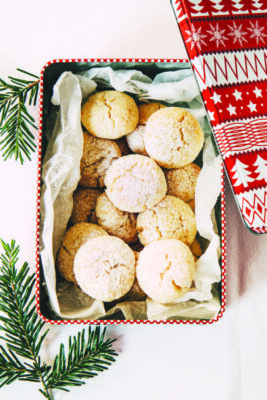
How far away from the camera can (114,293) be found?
688mm

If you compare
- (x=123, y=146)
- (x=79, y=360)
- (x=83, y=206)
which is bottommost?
(x=79, y=360)

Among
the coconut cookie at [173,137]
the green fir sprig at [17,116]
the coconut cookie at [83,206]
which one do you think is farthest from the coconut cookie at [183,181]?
the green fir sprig at [17,116]

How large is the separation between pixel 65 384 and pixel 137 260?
0.82 ft

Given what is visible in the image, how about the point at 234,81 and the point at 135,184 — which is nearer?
the point at 234,81

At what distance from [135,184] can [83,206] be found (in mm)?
108

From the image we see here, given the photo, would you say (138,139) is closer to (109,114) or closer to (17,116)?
(109,114)

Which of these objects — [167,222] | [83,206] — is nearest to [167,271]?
[167,222]

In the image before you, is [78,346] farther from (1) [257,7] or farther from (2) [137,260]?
(1) [257,7]

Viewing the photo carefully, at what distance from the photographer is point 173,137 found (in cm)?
70

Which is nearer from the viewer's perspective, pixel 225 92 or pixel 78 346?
pixel 225 92

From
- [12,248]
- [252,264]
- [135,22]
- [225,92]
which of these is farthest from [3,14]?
[252,264]

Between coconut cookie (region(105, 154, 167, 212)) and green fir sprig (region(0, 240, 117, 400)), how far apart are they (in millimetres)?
197

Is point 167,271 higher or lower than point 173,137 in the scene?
lower

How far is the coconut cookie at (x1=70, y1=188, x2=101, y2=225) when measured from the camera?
29.2 inches
